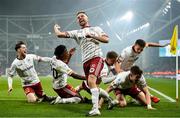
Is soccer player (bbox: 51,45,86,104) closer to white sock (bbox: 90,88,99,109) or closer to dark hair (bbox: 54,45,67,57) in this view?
dark hair (bbox: 54,45,67,57)

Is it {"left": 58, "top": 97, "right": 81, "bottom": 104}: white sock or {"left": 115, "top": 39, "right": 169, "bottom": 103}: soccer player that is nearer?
{"left": 115, "top": 39, "right": 169, "bottom": 103}: soccer player

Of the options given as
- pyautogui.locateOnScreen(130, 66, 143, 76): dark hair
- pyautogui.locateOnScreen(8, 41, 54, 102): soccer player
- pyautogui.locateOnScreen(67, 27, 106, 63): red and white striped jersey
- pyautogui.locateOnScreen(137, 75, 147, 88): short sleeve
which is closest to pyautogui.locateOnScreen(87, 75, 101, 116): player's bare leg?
pyautogui.locateOnScreen(67, 27, 106, 63): red and white striped jersey

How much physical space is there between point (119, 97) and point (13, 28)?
61825mm

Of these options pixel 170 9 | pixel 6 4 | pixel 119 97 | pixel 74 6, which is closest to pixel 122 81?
pixel 119 97

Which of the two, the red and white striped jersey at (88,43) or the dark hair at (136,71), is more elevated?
the red and white striped jersey at (88,43)

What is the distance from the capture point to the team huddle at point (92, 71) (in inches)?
344

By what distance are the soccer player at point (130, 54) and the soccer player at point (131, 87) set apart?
27 centimetres

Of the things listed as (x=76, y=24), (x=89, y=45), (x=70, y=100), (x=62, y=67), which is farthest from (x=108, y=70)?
(x=76, y=24)

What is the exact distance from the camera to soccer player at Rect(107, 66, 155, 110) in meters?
9.95

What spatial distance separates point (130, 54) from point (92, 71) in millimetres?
2542

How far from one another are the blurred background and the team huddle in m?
44.6

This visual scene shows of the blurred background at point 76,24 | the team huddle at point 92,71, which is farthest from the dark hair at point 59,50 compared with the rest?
the blurred background at point 76,24

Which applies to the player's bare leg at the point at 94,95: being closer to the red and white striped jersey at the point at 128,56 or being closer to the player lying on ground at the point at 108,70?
the player lying on ground at the point at 108,70

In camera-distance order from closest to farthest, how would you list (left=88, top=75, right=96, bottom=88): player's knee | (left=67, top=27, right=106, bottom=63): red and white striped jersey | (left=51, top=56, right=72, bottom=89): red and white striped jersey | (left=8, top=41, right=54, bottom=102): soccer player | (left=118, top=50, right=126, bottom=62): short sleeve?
(left=88, top=75, right=96, bottom=88): player's knee → (left=67, top=27, right=106, bottom=63): red and white striped jersey → (left=51, top=56, right=72, bottom=89): red and white striped jersey → (left=118, top=50, right=126, bottom=62): short sleeve → (left=8, top=41, right=54, bottom=102): soccer player
